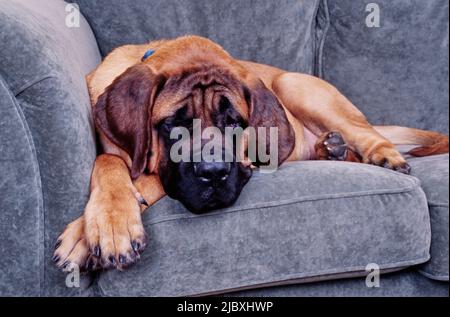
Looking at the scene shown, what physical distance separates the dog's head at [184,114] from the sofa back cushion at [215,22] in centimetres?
66

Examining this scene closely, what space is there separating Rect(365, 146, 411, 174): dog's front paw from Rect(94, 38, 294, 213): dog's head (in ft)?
1.28

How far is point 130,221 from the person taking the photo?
4.80 feet

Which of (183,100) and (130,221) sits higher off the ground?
(183,100)

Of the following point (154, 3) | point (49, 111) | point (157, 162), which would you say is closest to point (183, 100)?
point (157, 162)

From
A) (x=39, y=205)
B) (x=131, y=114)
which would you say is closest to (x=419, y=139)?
(x=131, y=114)

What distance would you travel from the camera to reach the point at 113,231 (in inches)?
56.3

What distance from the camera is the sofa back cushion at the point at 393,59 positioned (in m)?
2.68

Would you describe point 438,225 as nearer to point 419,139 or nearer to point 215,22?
point 419,139

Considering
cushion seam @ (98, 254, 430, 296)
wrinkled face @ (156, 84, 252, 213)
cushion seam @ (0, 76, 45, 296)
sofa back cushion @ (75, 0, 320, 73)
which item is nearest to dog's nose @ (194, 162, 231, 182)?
wrinkled face @ (156, 84, 252, 213)

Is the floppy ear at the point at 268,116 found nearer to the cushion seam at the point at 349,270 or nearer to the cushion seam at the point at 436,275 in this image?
the cushion seam at the point at 349,270

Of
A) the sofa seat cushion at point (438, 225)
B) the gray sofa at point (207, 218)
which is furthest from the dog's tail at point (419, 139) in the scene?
the sofa seat cushion at point (438, 225)

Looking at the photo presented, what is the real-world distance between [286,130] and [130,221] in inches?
29.7

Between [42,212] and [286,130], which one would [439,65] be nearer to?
[286,130]

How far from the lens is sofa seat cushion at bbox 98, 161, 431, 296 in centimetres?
151
